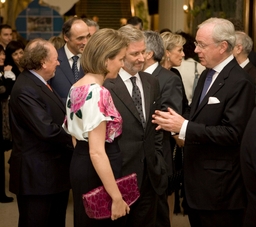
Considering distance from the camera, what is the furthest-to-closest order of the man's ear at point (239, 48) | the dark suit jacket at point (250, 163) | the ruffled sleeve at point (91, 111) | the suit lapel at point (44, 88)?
the man's ear at point (239, 48), the suit lapel at point (44, 88), the ruffled sleeve at point (91, 111), the dark suit jacket at point (250, 163)

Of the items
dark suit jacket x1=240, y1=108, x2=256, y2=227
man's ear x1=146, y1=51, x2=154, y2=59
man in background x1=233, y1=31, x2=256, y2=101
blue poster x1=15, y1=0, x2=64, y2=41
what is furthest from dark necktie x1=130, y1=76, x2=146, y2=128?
blue poster x1=15, y1=0, x2=64, y2=41

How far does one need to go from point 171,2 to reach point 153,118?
7610 mm

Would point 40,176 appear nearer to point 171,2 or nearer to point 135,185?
point 135,185

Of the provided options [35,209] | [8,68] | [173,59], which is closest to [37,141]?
[35,209]

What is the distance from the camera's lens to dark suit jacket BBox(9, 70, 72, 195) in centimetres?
408

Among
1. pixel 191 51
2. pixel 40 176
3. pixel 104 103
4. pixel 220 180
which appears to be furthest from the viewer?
pixel 191 51

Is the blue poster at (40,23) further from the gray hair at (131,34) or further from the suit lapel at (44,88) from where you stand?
the gray hair at (131,34)

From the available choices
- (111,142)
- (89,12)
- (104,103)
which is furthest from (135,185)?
(89,12)

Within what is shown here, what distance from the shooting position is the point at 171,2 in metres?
11.2

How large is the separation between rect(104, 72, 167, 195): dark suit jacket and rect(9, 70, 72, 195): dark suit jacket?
0.53 meters

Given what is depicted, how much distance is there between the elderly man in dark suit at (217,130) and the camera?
3738 millimetres

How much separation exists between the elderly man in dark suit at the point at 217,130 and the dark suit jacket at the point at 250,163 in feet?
2.15

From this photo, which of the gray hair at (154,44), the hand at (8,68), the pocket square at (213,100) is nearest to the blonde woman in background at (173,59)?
the gray hair at (154,44)

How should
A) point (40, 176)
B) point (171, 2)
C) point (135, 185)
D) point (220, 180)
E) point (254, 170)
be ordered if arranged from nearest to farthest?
point (254, 170), point (135, 185), point (220, 180), point (40, 176), point (171, 2)
